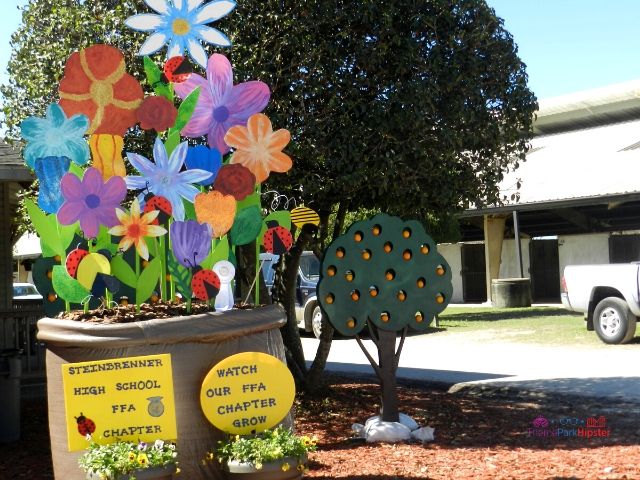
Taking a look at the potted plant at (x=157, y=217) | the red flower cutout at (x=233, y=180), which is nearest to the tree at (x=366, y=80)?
the potted plant at (x=157, y=217)

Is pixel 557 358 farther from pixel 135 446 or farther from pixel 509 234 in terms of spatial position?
pixel 509 234

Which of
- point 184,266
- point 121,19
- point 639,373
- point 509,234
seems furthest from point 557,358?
point 509,234

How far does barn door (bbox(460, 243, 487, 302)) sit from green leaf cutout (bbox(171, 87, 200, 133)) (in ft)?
78.4

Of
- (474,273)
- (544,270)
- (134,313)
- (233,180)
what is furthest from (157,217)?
(474,273)

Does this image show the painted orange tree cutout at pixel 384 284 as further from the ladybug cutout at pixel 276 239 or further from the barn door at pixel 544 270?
the barn door at pixel 544 270

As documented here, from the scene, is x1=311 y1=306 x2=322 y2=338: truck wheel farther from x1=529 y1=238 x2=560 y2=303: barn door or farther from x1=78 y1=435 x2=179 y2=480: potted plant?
x1=78 y1=435 x2=179 y2=480: potted plant

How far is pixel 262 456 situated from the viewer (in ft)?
14.7

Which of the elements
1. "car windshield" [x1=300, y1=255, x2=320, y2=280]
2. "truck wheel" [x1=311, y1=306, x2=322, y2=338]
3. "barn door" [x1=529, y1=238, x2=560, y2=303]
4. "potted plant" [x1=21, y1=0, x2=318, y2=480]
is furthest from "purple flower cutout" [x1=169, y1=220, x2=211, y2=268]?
"barn door" [x1=529, y1=238, x2=560, y2=303]

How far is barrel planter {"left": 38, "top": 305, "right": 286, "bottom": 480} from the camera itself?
4488mm

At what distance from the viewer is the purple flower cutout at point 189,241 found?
4.81 metres

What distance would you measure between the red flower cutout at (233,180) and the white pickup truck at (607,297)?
10.4 metres

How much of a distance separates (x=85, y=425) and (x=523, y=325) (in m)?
15.1

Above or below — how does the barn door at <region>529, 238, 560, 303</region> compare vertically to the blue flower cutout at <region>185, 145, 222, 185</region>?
below

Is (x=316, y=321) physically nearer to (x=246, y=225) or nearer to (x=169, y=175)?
(x=246, y=225)
